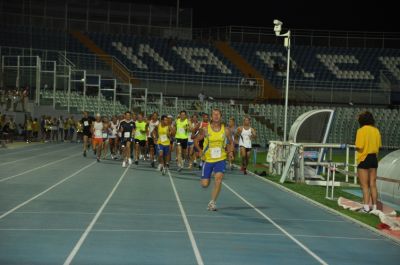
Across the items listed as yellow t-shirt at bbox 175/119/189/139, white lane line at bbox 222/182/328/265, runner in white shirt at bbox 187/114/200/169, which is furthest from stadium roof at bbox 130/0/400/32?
white lane line at bbox 222/182/328/265

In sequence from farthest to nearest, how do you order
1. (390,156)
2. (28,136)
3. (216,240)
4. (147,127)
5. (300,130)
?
(28,136) < (147,127) < (300,130) < (390,156) < (216,240)

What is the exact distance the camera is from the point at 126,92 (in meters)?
49.8

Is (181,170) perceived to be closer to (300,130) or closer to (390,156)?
(300,130)

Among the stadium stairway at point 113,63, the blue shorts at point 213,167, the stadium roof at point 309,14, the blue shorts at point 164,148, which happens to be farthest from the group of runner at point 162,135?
the stadium roof at point 309,14

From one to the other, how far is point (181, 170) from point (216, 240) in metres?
15.6

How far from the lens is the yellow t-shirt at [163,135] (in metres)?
24.9

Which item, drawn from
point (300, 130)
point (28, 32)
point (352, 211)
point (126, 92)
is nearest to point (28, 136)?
point (126, 92)

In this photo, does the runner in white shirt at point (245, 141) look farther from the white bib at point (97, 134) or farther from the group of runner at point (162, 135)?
the white bib at point (97, 134)

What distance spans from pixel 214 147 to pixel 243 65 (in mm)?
47666

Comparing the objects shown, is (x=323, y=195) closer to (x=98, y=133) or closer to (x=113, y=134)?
(x=98, y=133)

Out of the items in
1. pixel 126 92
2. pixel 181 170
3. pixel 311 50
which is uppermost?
pixel 311 50

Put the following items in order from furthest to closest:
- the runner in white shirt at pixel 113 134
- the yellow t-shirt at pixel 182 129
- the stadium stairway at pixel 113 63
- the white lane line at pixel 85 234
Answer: the stadium stairway at pixel 113 63 < the runner in white shirt at pixel 113 134 < the yellow t-shirt at pixel 182 129 < the white lane line at pixel 85 234

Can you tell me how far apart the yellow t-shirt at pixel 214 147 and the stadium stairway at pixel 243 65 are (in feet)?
142

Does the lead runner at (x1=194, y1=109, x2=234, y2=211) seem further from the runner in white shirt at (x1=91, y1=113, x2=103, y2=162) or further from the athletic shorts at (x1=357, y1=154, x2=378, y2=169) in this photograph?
the runner in white shirt at (x1=91, y1=113, x2=103, y2=162)
